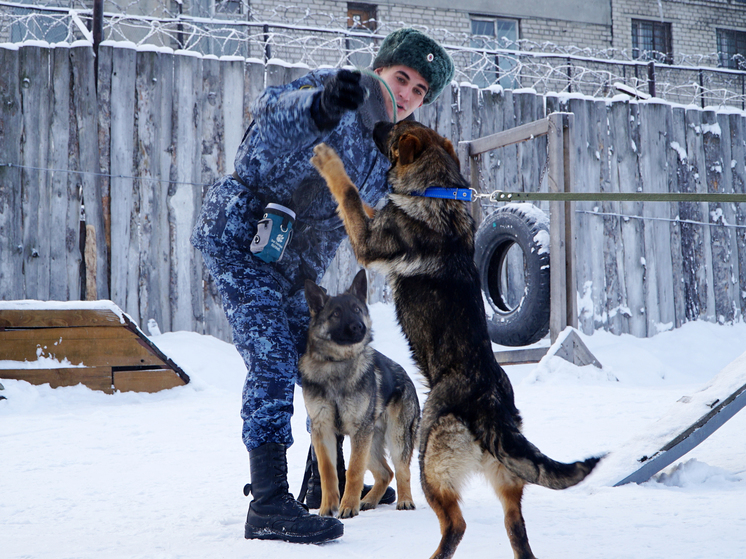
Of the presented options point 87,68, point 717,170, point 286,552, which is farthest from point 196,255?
point 717,170

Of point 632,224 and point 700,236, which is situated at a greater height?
point 632,224

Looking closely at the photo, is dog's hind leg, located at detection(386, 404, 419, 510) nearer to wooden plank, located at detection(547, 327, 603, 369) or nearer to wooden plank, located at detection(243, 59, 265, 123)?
wooden plank, located at detection(547, 327, 603, 369)

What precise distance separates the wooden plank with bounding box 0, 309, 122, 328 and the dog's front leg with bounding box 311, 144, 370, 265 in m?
3.43

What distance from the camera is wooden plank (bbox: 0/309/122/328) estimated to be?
17.4 ft

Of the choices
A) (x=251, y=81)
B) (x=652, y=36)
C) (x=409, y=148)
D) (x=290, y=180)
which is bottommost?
(x=290, y=180)

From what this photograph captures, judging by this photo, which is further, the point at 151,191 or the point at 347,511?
the point at 151,191

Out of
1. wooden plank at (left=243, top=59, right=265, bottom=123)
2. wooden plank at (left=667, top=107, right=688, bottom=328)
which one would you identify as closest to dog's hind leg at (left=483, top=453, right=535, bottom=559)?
wooden plank at (left=243, top=59, right=265, bottom=123)

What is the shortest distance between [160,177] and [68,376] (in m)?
2.30

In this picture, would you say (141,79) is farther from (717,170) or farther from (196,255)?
(717,170)

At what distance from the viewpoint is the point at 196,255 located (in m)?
6.70

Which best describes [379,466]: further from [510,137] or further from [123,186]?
[123,186]

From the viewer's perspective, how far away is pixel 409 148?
8.77 ft

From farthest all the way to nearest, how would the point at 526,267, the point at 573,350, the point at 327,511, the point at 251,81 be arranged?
the point at 251,81 < the point at 526,267 < the point at 573,350 < the point at 327,511

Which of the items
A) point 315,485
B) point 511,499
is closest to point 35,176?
point 315,485
